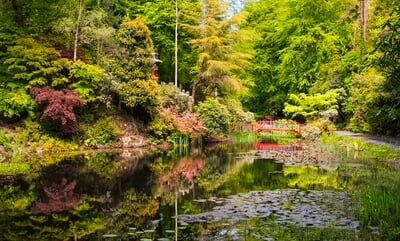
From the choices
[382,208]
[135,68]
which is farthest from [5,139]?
[382,208]

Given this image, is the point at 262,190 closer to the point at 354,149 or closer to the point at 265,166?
Result: the point at 265,166

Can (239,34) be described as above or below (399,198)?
above

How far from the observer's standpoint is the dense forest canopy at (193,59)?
2156cm

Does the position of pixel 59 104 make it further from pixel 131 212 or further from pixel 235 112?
pixel 235 112

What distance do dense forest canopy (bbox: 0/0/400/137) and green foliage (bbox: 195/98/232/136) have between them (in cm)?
15

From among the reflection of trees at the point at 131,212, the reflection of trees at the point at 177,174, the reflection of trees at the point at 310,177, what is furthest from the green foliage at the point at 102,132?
the reflection of trees at the point at 131,212

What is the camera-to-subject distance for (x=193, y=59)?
35.0 metres

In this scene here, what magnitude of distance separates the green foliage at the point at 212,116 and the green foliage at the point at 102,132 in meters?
5.96

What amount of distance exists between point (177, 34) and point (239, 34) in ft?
14.9

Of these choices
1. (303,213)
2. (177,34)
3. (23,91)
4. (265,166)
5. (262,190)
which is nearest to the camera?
(303,213)

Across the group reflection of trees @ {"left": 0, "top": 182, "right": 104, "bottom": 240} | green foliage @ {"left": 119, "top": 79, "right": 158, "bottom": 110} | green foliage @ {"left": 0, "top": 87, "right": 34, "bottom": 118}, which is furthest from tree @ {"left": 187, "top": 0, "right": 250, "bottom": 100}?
reflection of trees @ {"left": 0, "top": 182, "right": 104, "bottom": 240}

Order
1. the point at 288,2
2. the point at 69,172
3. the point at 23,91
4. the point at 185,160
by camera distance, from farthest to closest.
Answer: the point at 288,2 < the point at 23,91 < the point at 185,160 < the point at 69,172

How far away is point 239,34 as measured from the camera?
33.3 meters

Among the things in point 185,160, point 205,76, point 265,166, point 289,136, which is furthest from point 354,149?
point 205,76
